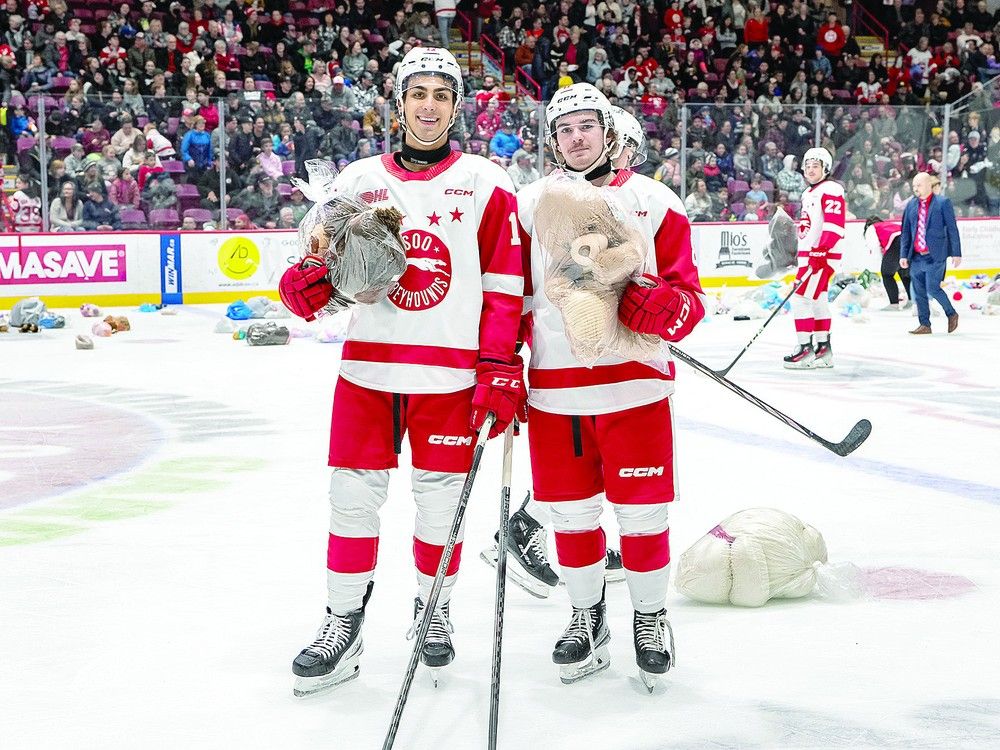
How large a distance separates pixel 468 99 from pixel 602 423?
1085 cm

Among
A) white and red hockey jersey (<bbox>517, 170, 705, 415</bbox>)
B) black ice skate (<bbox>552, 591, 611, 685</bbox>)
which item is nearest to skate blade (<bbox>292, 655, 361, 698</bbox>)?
black ice skate (<bbox>552, 591, 611, 685</bbox>)

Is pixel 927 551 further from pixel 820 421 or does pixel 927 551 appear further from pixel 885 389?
pixel 885 389

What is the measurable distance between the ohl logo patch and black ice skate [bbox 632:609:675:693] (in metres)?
0.87

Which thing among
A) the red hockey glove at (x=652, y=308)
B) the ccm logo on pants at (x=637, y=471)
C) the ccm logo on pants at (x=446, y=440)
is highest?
the red hockey glove at (x=652, y=308)

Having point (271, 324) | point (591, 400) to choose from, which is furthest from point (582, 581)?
point (271, 324)

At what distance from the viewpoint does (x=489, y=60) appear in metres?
17.6

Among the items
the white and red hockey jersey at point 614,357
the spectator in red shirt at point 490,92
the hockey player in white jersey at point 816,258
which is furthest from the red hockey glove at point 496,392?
the spectator in red shirt at point 490,92

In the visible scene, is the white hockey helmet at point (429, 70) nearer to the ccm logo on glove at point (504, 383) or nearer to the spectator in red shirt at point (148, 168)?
the ccm logo on glove at point (504, 383)

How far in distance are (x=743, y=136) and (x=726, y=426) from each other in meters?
8.46

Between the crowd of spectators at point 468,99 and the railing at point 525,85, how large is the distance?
1.4 inches

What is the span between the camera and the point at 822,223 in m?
8.10

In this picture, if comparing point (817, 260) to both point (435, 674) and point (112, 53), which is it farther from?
point (112, 53)

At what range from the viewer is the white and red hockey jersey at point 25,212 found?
37.8 feet

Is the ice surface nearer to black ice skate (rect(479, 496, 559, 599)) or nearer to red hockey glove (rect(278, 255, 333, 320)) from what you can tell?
black ice skate (rect(479, 496, 559, 599))
